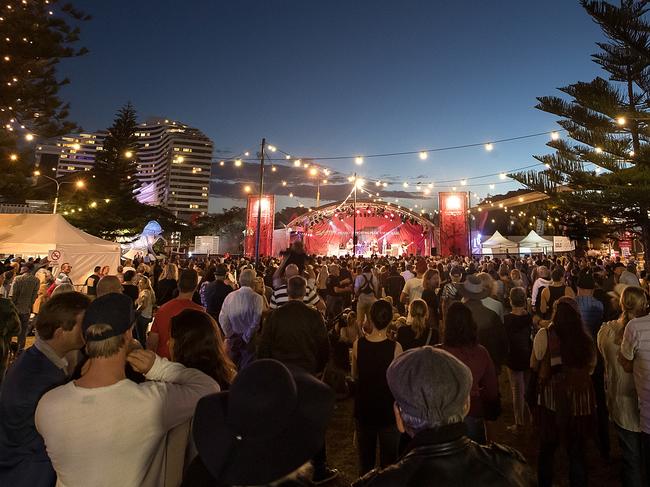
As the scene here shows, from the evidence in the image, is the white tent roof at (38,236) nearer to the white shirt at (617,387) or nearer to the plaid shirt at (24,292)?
the plaid shirt at (24,292)

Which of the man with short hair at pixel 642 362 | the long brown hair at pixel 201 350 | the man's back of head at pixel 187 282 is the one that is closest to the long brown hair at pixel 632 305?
the man with short hair at pixel 642 362

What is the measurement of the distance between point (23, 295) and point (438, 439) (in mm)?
8638

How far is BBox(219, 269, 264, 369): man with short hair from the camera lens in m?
4.20

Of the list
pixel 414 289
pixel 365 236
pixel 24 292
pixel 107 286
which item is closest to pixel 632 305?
pixel 414 289

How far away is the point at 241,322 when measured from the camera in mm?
4227

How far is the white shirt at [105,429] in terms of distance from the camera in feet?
4.51

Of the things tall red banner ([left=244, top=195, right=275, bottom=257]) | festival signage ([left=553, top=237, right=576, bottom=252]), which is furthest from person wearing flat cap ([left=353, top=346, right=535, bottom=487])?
tall red banner ([left=244, top=195, right=275, bottom=257])

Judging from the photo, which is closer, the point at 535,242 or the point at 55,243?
the point at 55,243

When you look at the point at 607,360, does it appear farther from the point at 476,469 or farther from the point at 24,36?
the point at 24,36

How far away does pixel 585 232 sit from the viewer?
13008 millimetres

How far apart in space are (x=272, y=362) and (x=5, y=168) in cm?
1935

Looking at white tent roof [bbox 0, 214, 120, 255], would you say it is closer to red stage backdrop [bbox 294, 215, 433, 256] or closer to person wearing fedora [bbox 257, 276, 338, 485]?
person wearing fedora [bbox 257, 276, 338, 485]

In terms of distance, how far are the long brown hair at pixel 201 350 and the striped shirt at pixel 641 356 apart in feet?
8.77

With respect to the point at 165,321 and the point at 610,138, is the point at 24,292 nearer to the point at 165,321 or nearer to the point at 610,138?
the point at 165,321
